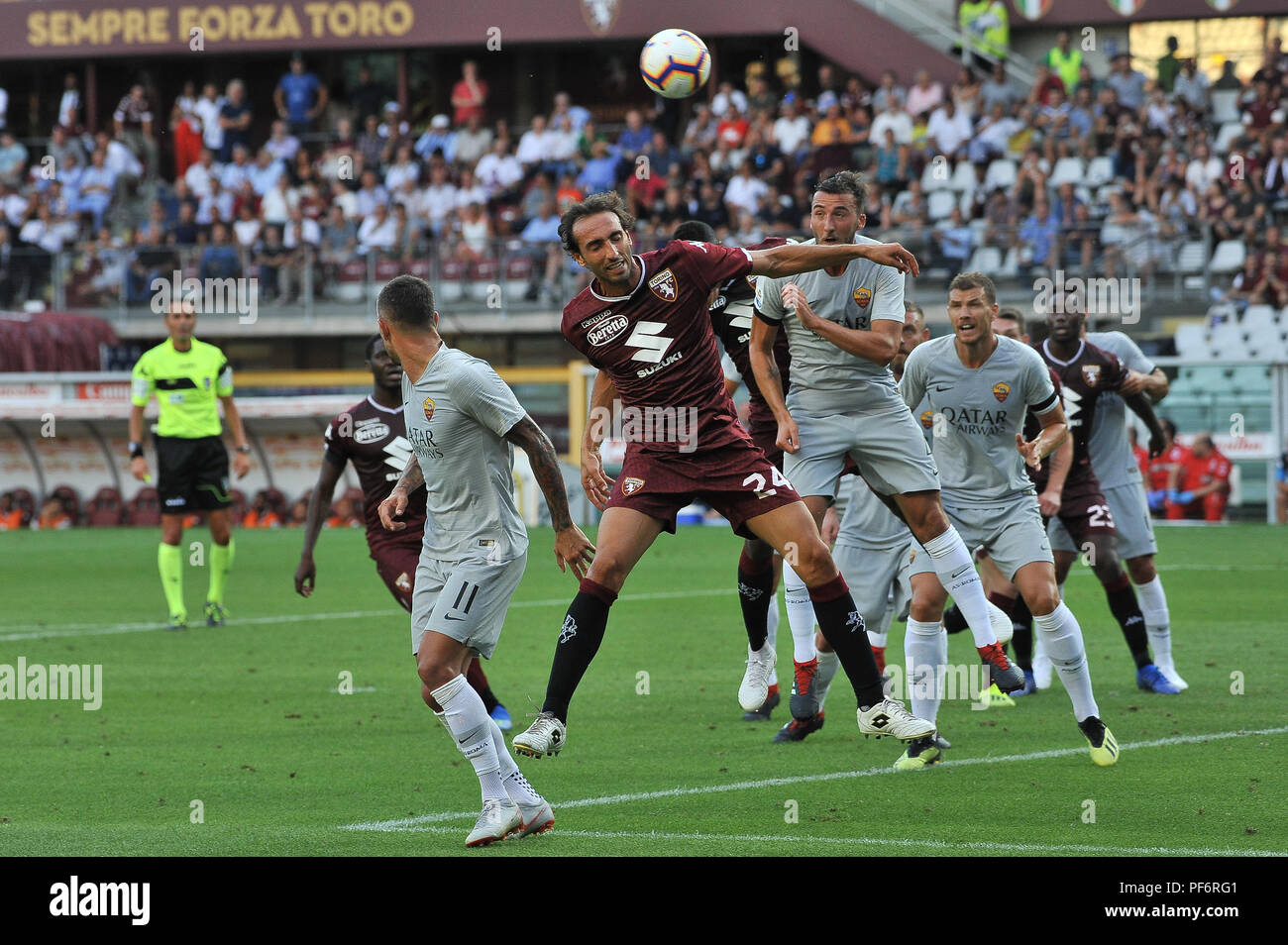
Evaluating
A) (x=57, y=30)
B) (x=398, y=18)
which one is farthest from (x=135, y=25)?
(x=398, y=18)

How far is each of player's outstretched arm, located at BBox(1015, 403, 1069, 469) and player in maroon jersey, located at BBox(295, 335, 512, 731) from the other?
306cm

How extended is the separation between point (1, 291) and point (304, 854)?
24440mm

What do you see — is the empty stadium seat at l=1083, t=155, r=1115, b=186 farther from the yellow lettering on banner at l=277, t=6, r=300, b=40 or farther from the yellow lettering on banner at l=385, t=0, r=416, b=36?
the yellow lettering on banner at l=277, t=6, r=300, b=40

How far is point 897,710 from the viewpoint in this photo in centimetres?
659

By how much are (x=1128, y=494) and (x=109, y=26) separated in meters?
29.9

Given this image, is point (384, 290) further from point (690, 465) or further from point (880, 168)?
point (880, 168)

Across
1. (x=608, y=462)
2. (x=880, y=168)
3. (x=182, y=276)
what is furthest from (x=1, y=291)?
(x=880, y=168)

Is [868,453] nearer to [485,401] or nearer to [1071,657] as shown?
[1071,657]

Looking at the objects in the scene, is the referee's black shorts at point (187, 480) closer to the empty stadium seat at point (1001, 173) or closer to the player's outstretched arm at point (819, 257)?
the player's outstretched arm at point (819, 257)

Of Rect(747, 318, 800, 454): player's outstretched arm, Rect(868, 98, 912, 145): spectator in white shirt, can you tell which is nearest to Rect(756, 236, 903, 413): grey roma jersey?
Rect(747, 318, 800, 454): player's outstretched arm

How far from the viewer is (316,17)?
34.5 metres

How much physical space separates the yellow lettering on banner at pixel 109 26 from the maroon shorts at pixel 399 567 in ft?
96.2

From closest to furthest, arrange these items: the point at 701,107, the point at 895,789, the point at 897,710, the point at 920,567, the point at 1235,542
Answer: the point at 897,710
the point at 895,789
the point at 920,567
the point at 1235,542
the point at 701,107

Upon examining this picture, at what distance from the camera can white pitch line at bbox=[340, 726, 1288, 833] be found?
6465 mm
